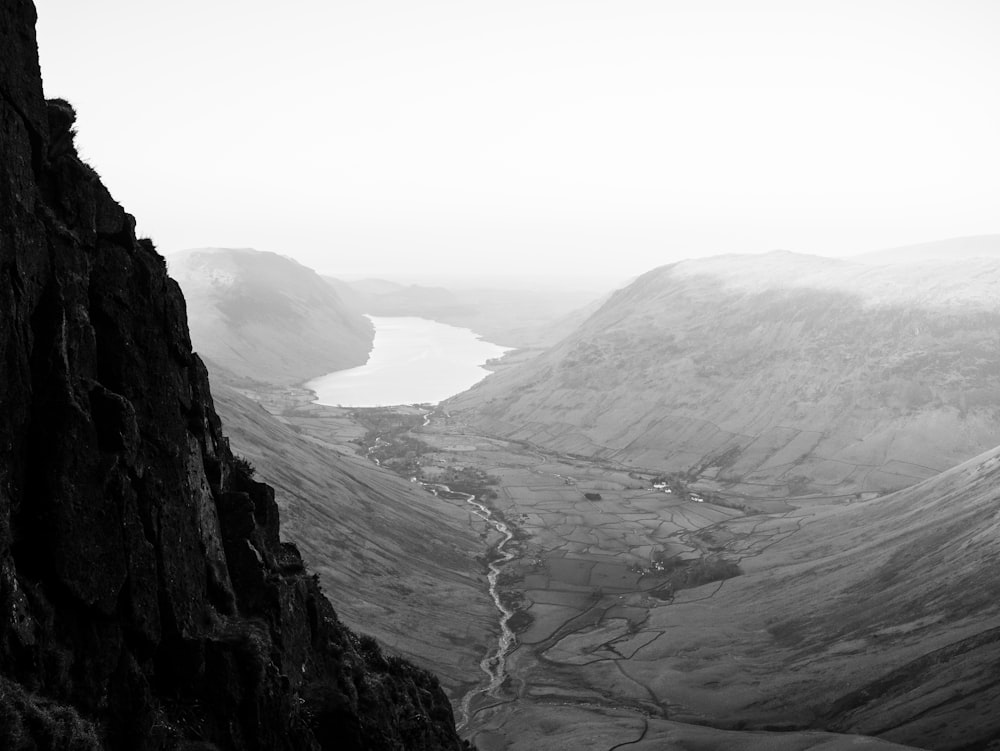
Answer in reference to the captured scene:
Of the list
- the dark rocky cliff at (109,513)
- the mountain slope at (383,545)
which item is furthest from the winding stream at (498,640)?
the dark rocky cliff at (109,513)

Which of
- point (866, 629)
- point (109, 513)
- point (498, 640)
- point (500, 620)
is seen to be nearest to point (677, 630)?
point (498, 640)

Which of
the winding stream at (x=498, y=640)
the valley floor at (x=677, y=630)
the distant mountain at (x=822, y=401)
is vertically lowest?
the winding stream at (x=498, y=640)

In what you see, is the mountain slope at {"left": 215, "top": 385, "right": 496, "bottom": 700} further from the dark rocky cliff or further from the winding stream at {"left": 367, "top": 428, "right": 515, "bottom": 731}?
the dark rocky cliff

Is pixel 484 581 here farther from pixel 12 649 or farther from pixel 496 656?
pixel 12 649

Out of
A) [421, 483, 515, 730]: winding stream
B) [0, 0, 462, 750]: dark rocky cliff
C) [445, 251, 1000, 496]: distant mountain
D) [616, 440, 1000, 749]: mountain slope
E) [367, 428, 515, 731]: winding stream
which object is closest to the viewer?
[0, 0, 462, 750]: dark rocky cliff

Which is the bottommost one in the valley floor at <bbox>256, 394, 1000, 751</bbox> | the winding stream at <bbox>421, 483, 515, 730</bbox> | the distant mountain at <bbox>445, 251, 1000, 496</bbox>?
the winding stream at <bbox>421, 483, 515, 730</bbox>

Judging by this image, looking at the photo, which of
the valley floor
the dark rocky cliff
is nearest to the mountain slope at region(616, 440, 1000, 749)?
the valley floor

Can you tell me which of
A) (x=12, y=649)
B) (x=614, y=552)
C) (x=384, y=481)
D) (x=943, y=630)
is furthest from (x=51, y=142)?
(x=384, y=481)

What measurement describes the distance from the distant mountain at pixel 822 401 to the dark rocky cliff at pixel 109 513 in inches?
4764

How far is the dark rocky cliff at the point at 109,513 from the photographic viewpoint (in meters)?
19.3

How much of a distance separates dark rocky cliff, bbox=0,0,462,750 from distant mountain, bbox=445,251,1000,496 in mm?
120996

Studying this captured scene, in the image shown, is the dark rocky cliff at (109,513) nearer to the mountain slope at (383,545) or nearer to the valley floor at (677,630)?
the valley floor at (677,630)

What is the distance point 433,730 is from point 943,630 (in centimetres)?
4311

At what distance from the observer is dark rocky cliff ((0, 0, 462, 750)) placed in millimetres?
19344
